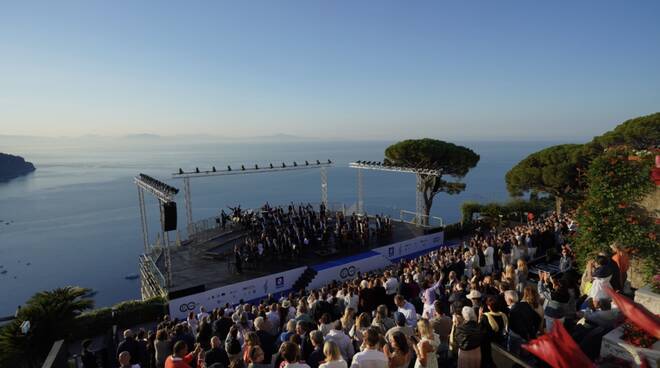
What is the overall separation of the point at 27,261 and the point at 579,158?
5656 cm

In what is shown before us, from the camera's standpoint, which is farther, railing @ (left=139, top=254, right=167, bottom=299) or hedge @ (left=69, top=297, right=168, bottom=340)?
railing @ (left=139, top=254, right=167, bottom=299)

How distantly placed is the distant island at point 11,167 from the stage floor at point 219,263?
131099 mm

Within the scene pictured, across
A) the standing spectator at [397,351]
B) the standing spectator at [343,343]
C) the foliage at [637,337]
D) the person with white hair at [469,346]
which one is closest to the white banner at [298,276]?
the standing spectator at [343,343]

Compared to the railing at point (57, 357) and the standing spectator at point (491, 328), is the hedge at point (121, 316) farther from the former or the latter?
the standing spectator at point (491, 328)

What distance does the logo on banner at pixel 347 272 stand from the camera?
14055 mm

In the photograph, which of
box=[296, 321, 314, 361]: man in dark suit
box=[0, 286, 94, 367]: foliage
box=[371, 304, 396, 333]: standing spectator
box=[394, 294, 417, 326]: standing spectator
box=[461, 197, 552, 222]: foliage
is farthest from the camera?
box=[461, 197, 552, 222]: foliage

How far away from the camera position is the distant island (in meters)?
110

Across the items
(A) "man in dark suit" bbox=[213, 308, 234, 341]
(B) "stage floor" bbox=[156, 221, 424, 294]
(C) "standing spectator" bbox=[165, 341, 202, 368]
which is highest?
(C) "standing spectator" bbox=[165, 341, 202, 368]

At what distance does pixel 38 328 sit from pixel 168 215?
4222 millimetres

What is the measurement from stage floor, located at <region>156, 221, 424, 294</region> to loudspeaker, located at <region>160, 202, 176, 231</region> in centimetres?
205

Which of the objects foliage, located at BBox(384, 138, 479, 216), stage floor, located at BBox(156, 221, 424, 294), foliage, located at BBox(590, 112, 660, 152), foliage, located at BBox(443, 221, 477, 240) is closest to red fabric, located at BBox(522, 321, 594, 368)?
stage floor, located at BBox(156, 221, 424, 294)

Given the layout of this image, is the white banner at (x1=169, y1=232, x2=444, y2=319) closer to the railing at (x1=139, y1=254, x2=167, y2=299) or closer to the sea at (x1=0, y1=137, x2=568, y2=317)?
the railing at (x1=139, y1=254, x2=167, y2=299)

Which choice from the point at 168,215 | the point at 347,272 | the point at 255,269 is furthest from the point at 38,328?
the point at 347,272

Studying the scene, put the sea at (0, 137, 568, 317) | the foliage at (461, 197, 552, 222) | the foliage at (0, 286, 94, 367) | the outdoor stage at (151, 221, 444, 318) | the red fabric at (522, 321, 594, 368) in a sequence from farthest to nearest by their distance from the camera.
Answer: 1. the sea at (0, 137, 568, 317)
2. the foliage at (461, 197, 552, 222)
3. the outdoor stage at (151, 221, 444, 318)
4. the foliage at (0, 286, 94, 367)
5. the red fabric at (522, 321, 594, 368)
